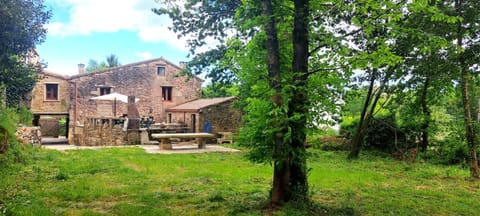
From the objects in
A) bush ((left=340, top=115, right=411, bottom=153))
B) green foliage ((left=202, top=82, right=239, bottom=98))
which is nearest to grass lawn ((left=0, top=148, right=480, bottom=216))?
green foliage ((left=202, top=82, right=239, bottom=98))

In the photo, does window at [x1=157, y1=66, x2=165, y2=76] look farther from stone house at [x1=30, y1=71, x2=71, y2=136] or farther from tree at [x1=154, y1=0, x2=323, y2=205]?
tree at [x1=154, y1=0, x2=323, y2=205]

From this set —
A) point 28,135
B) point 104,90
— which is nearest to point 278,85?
point 28,135

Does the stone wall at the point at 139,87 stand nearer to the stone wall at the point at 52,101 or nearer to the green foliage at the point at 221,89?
the green foliage at the point at 221,89

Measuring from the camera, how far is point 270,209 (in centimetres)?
550

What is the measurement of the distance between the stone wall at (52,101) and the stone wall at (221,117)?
1126cm

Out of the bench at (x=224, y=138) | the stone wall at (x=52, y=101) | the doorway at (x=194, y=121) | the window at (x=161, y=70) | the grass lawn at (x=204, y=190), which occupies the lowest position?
the grass lawn at (x=204, y=190)

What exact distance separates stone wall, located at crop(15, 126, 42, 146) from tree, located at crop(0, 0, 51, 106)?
1518 millimetres

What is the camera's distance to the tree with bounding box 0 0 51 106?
1072 cm

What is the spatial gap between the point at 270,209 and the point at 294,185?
0.56 meters

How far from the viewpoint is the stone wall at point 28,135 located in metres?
12.9

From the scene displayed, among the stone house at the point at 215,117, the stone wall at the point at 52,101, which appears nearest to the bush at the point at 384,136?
the stone house at the point at 215,117

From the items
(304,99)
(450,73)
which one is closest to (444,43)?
(304,99)

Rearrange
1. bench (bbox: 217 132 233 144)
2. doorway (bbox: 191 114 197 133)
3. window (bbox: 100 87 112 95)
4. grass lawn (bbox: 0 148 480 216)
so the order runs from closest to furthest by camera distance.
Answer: grass lawn (bbox: 0 148 480 216), bench (bbox: 217 132 233 144), doorway (bbox: 191 114 197 133), window (bbox: 100 87 112 95)

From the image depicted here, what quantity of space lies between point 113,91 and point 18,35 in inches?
561
